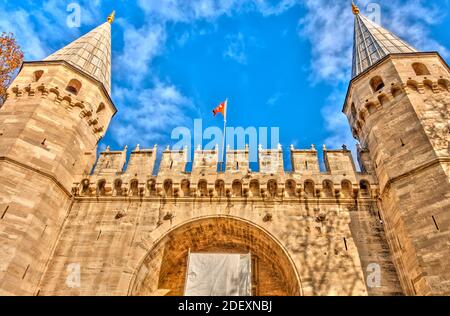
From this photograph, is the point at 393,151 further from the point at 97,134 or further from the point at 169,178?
the point at 97,134

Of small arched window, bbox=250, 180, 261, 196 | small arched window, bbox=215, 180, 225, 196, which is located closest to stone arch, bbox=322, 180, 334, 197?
small arched window, bbox=250, 180, 261, 196

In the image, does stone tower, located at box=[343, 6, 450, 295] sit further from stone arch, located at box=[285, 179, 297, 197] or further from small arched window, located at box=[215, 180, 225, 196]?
small arched window, located at box=[215, 180, 225, 196]

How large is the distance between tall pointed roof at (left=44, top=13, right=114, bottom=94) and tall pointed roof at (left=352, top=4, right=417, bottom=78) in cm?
1353

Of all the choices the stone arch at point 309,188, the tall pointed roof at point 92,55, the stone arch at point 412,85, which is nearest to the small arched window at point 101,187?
the tall pointed roof at point 92,55

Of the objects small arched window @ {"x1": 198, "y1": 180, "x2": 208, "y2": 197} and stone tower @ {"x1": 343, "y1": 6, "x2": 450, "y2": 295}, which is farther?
small arched window @ {"x1": 198, "y1": 180, "x2": 208, "y2": 197}

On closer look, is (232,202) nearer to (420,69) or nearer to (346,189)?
(346,189)

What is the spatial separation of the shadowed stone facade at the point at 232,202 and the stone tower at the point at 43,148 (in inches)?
2.0

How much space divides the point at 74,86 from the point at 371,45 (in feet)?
51.7

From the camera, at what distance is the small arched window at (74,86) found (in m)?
16.1

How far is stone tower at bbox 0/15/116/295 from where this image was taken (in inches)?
438

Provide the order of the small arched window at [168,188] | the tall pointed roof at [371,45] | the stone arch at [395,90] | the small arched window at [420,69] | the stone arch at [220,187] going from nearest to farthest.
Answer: the stone arch at [220,187] → the small arched window at [168,188] → the stone arch at [395,90] → the small arched window at [420,69] → the tall pointed roof at [371,45]

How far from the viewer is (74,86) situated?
54.0 ft

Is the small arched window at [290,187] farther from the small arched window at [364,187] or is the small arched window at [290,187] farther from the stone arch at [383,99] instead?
the stone arch at [383,99]

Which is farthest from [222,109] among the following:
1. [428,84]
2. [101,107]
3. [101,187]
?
[428,84]
